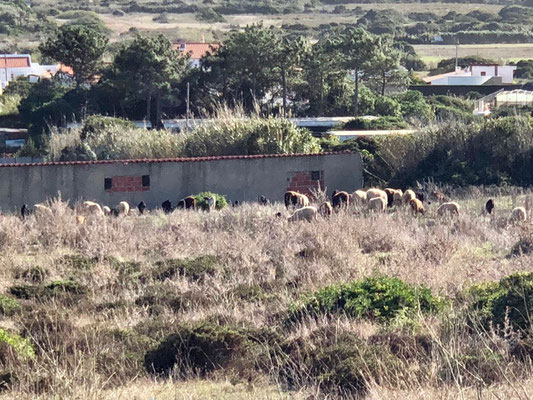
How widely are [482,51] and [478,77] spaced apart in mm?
34154

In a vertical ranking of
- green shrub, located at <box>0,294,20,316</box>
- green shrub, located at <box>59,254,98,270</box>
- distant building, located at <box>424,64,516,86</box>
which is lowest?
distant building, located at <box>424,64,516,86</box>

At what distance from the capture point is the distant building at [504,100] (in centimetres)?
5816

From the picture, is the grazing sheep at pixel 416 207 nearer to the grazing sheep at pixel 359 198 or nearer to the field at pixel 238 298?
the field at pixel 238 298

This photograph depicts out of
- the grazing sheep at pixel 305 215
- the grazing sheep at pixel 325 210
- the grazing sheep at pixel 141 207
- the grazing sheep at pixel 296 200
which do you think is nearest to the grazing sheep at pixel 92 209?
the grazing sheep at pixel 141 207

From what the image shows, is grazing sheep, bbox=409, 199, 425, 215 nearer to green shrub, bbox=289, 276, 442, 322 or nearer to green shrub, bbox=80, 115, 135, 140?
green shrub, bbox=289, 276, 442, 322

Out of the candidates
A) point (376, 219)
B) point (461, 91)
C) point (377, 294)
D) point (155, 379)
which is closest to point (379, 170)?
point (376, 219)

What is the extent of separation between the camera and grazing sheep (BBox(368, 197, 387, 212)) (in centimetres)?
2373

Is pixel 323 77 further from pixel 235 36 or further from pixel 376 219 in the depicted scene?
pixel 376 219

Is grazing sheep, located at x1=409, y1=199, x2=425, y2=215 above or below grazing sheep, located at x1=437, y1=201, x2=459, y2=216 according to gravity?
below

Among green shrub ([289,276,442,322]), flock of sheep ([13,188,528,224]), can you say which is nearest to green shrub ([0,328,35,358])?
green shrub ([289,276,442,322])

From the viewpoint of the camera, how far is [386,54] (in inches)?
2207

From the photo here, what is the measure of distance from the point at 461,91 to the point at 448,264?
51.8 m

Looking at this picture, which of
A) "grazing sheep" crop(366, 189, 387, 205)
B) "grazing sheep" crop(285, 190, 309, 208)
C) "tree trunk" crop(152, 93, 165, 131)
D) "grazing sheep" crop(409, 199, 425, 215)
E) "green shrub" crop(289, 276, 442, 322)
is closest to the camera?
"green shrub" crop(289, 276, 442, 322)

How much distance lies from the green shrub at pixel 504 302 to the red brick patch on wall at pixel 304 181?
17567 millimetres
